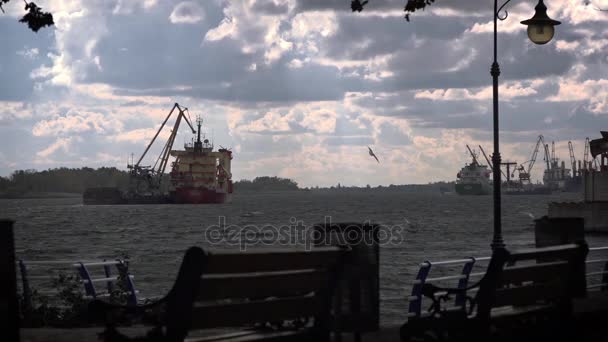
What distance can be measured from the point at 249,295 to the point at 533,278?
2840mm

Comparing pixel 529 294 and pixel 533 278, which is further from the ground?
pixel 533 278

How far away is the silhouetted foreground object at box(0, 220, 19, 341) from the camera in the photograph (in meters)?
5.52

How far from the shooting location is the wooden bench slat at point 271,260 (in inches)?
212

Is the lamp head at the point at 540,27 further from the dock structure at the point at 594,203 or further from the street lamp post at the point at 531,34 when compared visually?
the dock structure at the point at 594,203

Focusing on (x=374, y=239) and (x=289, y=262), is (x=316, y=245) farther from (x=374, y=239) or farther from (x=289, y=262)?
(x=289, y=262)

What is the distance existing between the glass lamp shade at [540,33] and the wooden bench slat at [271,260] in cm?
817

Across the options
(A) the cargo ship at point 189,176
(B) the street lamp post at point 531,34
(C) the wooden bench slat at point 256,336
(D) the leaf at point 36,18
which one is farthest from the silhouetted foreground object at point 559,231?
(A) the cargo ship at point 189,176

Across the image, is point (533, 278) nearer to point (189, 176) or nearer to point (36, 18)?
point (36, 18)

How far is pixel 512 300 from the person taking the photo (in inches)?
290

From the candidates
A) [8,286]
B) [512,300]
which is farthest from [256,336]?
[512,300]

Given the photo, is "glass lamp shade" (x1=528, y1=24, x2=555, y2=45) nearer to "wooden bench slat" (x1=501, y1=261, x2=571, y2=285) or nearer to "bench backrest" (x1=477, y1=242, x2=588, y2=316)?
"bench backrest" (x1=477, y1=242, x2=588, y2=316)

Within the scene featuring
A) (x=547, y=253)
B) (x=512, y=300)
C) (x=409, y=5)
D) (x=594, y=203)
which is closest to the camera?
(x=512, y=300)

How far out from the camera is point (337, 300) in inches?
272

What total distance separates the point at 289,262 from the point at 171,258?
40064 millimetres
